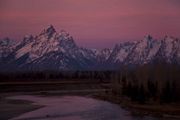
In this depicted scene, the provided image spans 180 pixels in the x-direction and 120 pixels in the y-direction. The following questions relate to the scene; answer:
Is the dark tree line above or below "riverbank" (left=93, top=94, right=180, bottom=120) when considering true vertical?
above

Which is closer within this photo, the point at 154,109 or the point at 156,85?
the point at 154,109

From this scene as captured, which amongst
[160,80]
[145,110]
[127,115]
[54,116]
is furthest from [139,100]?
[54,116]

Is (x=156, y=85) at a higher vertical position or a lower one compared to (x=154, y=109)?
higher

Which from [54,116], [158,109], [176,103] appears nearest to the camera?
[54,116]

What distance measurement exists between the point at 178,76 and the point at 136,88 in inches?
437

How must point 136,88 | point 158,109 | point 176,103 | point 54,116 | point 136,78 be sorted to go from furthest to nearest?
point 136,78, point 136,88, point 176,103, point 158,109, point 54,116

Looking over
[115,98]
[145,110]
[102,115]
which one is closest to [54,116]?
[102,115]

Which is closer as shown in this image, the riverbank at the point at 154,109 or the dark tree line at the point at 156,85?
the riverbank at the point at 154,109

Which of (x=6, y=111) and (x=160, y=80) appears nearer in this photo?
(x=6, y=111)

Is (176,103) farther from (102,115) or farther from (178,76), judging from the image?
(102,115)

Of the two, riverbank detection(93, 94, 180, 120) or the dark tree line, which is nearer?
riverbank detection(93, 94, 180, 120)

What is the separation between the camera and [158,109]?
77.4m

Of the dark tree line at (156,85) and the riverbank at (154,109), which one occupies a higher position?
the dark tree line at (156,85)

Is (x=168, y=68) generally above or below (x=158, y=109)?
above
